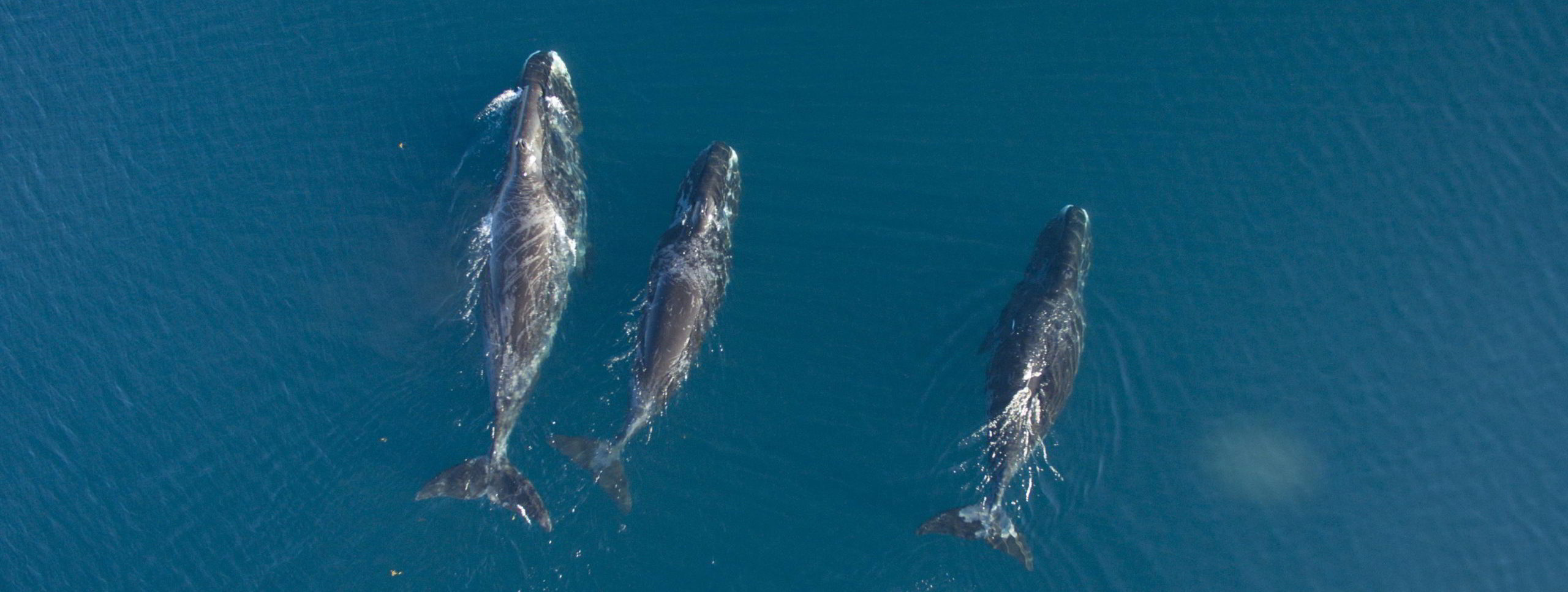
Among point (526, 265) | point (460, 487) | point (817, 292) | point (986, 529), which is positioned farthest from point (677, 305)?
point (986, 529)

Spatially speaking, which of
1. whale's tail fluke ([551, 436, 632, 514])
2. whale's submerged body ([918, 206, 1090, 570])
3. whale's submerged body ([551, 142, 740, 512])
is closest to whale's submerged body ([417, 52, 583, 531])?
whale's tail fluke ([551, 436, 632, 514])

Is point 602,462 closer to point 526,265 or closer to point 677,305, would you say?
point 677,305

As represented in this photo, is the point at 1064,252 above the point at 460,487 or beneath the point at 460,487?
above

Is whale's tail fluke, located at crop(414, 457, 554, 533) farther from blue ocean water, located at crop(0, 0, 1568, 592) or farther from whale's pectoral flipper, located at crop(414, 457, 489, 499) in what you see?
blue ocean water, located at crop(0, 0, 1568, 592)

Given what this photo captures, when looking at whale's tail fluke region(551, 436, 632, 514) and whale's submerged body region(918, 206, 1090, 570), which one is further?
whale's tail fluke region(551, 436, 632, 514)

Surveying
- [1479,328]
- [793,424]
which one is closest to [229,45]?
[793,424]

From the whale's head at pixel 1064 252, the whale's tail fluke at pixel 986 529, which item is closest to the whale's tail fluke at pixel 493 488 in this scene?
the whale's tail fluke at pixel 986 529
